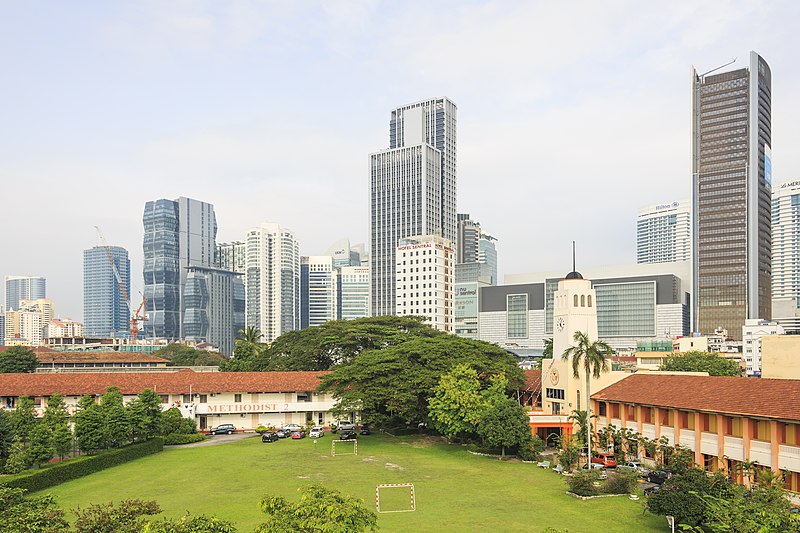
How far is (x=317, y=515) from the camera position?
1625 cm

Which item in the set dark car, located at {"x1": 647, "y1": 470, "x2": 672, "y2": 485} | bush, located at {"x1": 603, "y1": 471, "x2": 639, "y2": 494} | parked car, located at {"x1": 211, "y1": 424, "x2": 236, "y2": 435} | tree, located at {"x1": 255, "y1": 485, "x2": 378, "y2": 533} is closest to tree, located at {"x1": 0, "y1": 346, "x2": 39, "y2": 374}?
parked car, located at {"x1": 211, "y1": 424, "x2": 236, "y2": 435}

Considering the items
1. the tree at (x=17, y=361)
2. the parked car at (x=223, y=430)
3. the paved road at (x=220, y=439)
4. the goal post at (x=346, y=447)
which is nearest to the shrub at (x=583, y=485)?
the goal post at (x=346, y=447)

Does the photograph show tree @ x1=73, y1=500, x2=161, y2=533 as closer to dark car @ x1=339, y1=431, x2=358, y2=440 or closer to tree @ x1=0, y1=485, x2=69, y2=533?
tree @ x1=0, y1=485, x2=69, y2=533

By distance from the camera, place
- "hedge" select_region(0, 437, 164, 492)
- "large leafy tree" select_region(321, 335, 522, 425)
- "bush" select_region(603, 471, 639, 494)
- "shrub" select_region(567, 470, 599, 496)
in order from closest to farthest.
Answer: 1. "hedge" select_region(0, 437, 164, 492)
2. "shrub" select_region(567, 470, 599, 496)
3. "bush" select_region(603, 471, 639, 494)
4. "large leafy tree" select_region(321, 335, 522, 425)

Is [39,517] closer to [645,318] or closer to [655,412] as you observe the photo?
[655,412]

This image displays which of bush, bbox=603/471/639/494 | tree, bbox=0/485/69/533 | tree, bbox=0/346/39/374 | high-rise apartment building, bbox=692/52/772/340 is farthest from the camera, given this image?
high-rise apartment building, bbox=692/52/772/340

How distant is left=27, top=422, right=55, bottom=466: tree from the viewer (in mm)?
36875

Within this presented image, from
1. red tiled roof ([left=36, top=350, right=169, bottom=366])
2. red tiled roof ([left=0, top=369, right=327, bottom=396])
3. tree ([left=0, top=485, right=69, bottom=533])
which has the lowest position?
red tiled roof ([left=36, top=350, right=169, bottom=366])

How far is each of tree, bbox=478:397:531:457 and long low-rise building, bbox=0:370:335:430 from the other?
69.6 feet

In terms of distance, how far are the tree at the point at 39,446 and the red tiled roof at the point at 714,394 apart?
3569 cm

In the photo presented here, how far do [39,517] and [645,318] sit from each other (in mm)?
170064

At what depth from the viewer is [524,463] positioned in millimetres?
44188

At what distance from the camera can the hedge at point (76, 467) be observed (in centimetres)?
3359

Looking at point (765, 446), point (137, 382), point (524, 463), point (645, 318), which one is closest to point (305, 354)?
point (137, 382)
